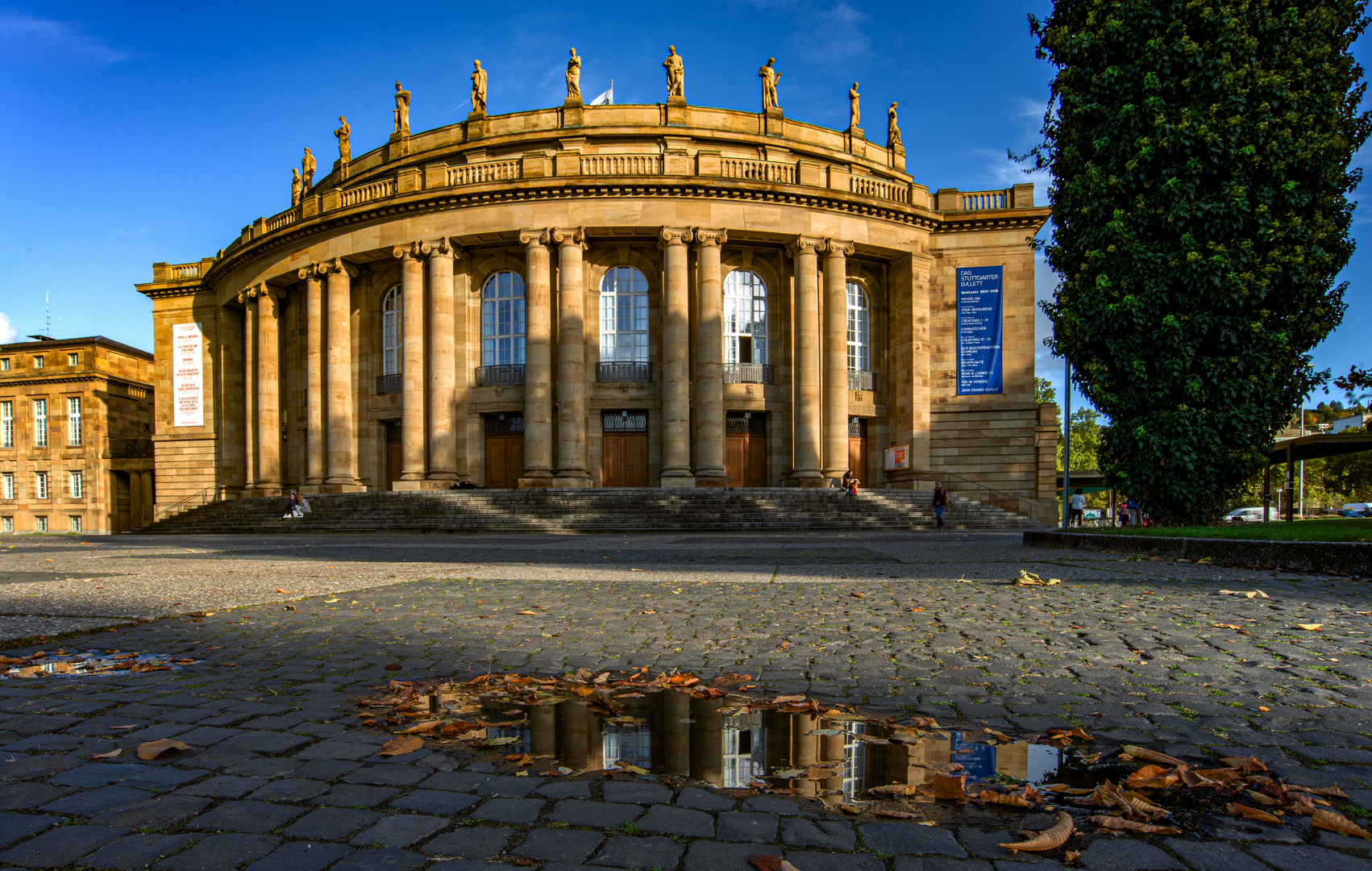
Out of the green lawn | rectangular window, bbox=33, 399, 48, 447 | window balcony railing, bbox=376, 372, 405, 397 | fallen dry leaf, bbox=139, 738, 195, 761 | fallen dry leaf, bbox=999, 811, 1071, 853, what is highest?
window balcony railing, bbox=376, 372, 405, 397

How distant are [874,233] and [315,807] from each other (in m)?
32.2

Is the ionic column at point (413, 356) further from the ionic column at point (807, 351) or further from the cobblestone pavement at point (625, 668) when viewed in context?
the cobblestone pavement at point (625, 668)

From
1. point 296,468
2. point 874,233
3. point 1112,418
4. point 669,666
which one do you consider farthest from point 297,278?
point 669,666

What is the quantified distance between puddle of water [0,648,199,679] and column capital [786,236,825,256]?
93.8ft

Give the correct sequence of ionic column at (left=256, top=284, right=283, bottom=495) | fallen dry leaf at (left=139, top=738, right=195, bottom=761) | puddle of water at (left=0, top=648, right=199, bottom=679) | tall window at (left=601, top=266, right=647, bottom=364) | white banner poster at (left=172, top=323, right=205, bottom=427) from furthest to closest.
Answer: white banner poster at (left=172, top=323, right=205, bottom=427), ionic column at (left=256, top=284, right=283, bottom=495), tall window at (left=601, top=266, right=647, bottom=364), puddle of water at (left=0, top=648, right=199, bottom=679), fallen dry leaf at (left=139, top=738, right=195, bottom=761)

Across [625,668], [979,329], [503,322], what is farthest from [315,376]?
[625,668]

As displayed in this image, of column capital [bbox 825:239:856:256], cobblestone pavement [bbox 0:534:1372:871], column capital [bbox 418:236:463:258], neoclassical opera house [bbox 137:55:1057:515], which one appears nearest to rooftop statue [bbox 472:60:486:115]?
neoclassical opera house [bbox 137:55:1057:515]

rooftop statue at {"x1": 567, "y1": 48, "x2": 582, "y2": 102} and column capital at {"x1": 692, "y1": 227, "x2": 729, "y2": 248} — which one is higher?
rooftop statue at {"x1": 567, "y1": 48, "x2": 582, "y2": 102}

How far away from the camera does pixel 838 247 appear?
31016mm

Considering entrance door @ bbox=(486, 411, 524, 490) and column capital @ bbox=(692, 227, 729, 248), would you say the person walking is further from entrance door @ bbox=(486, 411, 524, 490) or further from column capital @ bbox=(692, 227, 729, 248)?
entrance door @ bbox=(486, 411, 524, 490)

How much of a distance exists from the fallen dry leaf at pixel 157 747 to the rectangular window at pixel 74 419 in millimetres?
59265

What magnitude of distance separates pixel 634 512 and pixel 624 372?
9.06 metres

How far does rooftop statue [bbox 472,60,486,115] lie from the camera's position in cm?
3603

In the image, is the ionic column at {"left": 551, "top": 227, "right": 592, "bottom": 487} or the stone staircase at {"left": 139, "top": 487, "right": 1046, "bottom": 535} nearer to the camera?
the stone staircase at {"left": 139, "top": 487, "right": 1046, "bottom": 535}
